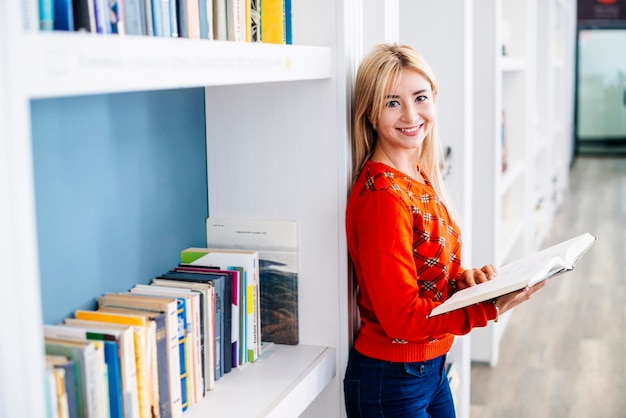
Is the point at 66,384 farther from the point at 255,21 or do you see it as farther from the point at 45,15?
the point at 255,21

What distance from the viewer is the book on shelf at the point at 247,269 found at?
5.91ft

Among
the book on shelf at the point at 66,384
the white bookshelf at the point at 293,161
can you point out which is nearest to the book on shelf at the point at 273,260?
the white bookshelf at the point at 293,161

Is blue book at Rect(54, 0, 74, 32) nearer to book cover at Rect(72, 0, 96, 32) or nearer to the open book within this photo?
book cover at Rect(72, 0, 96, 32)

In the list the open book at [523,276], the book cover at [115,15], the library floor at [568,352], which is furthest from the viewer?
the library floor at [568,352]

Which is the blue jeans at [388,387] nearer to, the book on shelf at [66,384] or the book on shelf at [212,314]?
the book on shelf at [212,314]

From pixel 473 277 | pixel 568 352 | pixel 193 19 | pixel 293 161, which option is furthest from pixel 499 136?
pixel 193 19

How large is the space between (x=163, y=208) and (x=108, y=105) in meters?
0.31

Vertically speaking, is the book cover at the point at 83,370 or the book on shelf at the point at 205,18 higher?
the book on shelf at the point at 205,18

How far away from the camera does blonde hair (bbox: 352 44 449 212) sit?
5.96 feet

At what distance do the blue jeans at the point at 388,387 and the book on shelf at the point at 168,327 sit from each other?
19.0 inches

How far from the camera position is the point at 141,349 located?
140 cm

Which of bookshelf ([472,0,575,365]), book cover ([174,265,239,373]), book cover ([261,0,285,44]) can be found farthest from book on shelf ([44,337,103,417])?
bookshelf ([472,0,575,365])

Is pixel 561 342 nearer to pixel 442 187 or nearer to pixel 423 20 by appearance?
pixel 423 20

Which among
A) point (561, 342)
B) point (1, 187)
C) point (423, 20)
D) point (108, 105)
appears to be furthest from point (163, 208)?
point (561, 342)
